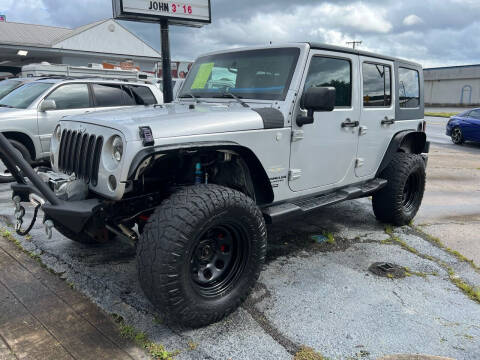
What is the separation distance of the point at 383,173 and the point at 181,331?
3171mm

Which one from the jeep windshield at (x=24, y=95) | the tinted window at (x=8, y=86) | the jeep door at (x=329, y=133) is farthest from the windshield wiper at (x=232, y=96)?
the tinted window at (x=8, y=86)

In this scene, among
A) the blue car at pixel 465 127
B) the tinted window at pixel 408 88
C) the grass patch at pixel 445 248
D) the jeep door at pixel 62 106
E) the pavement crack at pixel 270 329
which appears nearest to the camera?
the pavement crack at pixel 270 329

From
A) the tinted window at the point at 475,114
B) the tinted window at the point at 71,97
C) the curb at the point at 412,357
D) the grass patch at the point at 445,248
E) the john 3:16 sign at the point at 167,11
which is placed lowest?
the curb at the point at 412,357

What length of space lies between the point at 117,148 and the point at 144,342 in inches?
50.5

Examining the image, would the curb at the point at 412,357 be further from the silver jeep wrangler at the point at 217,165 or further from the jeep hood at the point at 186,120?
the jeep hood at the point at 186,120

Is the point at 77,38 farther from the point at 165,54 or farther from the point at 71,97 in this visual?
the point at 165,54

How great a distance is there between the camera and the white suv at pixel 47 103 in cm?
661

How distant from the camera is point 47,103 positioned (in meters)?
6.53

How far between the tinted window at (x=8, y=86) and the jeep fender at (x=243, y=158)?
6.32 metres

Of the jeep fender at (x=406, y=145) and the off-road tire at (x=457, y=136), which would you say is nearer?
the jeep fender at (x=406, y=145)

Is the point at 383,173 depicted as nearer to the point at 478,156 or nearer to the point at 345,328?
the point at 345,328

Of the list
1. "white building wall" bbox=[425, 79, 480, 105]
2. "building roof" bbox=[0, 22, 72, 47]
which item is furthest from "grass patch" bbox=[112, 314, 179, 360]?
"white building wall" bbox=[425, 79, 480, 105]

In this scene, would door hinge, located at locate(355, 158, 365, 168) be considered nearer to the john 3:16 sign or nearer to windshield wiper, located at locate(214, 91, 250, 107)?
windshield wiper, located at locate(214, 91, 250, 107)

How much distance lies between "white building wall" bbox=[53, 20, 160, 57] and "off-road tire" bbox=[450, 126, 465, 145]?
1825cm
